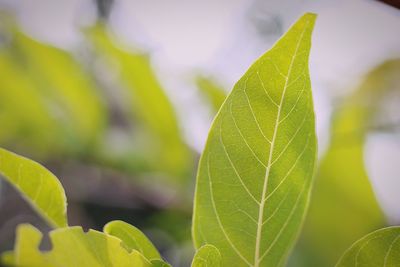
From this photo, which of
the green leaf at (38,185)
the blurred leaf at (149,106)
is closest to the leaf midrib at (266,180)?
the green leaf at (38,185)

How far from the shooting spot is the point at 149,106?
0.98m

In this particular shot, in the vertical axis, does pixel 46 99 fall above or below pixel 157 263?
above

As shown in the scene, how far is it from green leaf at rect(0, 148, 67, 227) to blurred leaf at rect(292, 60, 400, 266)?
0.56 metres

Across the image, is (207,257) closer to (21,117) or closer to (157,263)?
(157,263)

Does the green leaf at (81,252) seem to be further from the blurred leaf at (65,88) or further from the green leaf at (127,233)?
the blurred leaf at (65,88)

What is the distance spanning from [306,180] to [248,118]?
0.20ft

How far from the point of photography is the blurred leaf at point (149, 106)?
0.97 meters

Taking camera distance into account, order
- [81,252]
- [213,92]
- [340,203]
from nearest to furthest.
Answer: [81,252] < [340,203] < [213,92]

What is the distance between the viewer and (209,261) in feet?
1.03

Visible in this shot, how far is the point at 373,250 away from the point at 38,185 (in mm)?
226

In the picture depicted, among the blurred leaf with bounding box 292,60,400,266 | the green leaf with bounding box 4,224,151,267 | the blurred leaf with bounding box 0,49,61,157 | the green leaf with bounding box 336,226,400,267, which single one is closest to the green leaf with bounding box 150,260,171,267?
the green leaf with bounding box 4,224,151,267

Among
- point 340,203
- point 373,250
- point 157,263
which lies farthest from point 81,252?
point 340,203

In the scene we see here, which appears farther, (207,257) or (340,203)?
(340,203)

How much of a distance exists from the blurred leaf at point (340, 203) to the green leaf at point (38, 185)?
558mm
